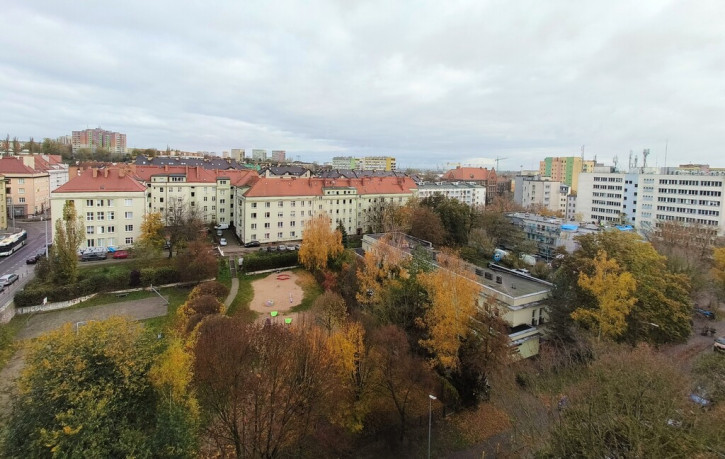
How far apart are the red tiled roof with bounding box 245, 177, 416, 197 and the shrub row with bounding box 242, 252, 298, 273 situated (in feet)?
34.2

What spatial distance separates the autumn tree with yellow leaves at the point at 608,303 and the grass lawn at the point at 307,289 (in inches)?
815

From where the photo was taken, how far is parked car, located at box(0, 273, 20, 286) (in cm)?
3295

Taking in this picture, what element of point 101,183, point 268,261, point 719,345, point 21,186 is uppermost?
point 101,183

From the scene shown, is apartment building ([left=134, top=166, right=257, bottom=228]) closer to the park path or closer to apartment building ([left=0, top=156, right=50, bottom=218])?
the park path

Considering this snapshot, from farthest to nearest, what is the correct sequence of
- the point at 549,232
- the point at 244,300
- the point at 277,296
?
the point at 549,232
the point at 277,296
the point at 244,300

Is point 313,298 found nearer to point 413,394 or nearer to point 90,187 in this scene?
point 413,394

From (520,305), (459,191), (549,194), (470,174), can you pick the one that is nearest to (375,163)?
(470,174)

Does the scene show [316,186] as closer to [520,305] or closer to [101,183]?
[101,183]

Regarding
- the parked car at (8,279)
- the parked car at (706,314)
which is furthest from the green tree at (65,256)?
the parked car at (706,314)

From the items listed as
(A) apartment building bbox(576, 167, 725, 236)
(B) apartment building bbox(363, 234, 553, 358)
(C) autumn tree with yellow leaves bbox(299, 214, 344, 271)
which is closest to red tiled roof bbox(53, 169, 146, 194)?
(C) autumn tree with yellow leaves bbox(299, 214, 344, 271)

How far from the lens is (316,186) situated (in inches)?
2233

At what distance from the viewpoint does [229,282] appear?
38.5 meters

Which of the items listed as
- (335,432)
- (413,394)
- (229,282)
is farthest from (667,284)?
(229,282)

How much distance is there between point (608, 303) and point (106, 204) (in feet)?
160
